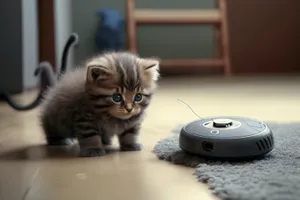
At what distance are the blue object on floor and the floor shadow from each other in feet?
5.87

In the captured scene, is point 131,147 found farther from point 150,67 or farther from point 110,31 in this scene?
point 110,31

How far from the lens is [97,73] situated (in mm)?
982

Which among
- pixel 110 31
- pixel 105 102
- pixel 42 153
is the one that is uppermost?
pixel 110 31

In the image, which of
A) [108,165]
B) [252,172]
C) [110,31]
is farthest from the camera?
[110,31]

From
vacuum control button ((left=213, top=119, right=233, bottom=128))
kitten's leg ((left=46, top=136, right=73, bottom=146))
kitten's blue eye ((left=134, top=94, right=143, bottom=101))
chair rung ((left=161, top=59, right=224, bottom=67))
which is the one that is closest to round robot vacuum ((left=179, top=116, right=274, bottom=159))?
vacuum control button ((left=213, top=119, right=233, bottom=128))

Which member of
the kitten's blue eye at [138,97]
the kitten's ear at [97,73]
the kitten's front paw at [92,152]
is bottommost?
the kitten's front paw at [92,152]

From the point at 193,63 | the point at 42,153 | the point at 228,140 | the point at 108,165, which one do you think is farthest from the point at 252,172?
the point at 193,63

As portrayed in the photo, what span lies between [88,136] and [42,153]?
0.11m

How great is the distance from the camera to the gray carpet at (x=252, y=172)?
2.24 feet

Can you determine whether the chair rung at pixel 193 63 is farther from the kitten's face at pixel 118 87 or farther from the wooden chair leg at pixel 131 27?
the kitten's face at pixel 118 87

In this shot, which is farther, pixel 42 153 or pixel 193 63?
pixel 193 63

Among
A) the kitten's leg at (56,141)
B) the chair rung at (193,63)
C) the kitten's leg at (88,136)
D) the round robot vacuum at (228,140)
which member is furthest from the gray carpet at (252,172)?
the chair rung at (193,63)

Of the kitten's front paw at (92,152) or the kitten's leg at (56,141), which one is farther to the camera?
the kitten's leg at (56,141)

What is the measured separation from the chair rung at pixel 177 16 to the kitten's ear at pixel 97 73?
174 centimetres
